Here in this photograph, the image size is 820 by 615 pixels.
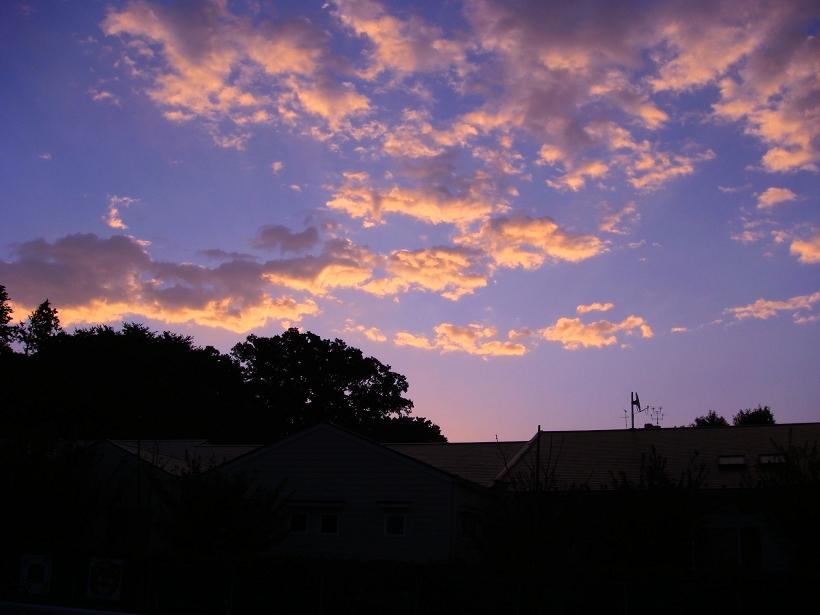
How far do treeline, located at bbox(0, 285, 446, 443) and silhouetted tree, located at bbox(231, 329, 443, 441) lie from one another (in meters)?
0.10

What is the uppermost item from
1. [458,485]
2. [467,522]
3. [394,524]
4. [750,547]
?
[458,485]

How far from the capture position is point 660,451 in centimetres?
3428

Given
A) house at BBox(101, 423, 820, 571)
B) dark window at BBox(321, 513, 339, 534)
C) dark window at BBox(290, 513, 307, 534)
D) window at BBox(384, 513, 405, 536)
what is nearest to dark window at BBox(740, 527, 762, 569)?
house at BBox(101, 423, 820, 571)

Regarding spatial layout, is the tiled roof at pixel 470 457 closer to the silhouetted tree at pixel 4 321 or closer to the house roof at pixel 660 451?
the house roof at pixel 660 451

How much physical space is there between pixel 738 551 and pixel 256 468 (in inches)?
696

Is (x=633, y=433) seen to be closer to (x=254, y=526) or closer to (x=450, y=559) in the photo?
(x=450, y=559)

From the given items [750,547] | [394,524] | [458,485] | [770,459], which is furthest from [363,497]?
[770,459]

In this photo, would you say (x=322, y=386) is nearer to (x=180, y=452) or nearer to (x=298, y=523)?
(x=180, y=452)

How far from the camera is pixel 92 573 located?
22.4m

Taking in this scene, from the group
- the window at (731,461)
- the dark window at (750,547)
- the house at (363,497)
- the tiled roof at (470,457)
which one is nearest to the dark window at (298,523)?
the house at (363,497)

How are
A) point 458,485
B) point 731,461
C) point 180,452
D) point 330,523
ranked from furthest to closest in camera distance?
point 180,452, point 731,461, point 330,523, point 458,485

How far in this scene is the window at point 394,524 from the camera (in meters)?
30.2

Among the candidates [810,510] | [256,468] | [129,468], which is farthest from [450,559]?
[129,468]

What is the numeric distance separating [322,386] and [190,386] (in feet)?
42.5
